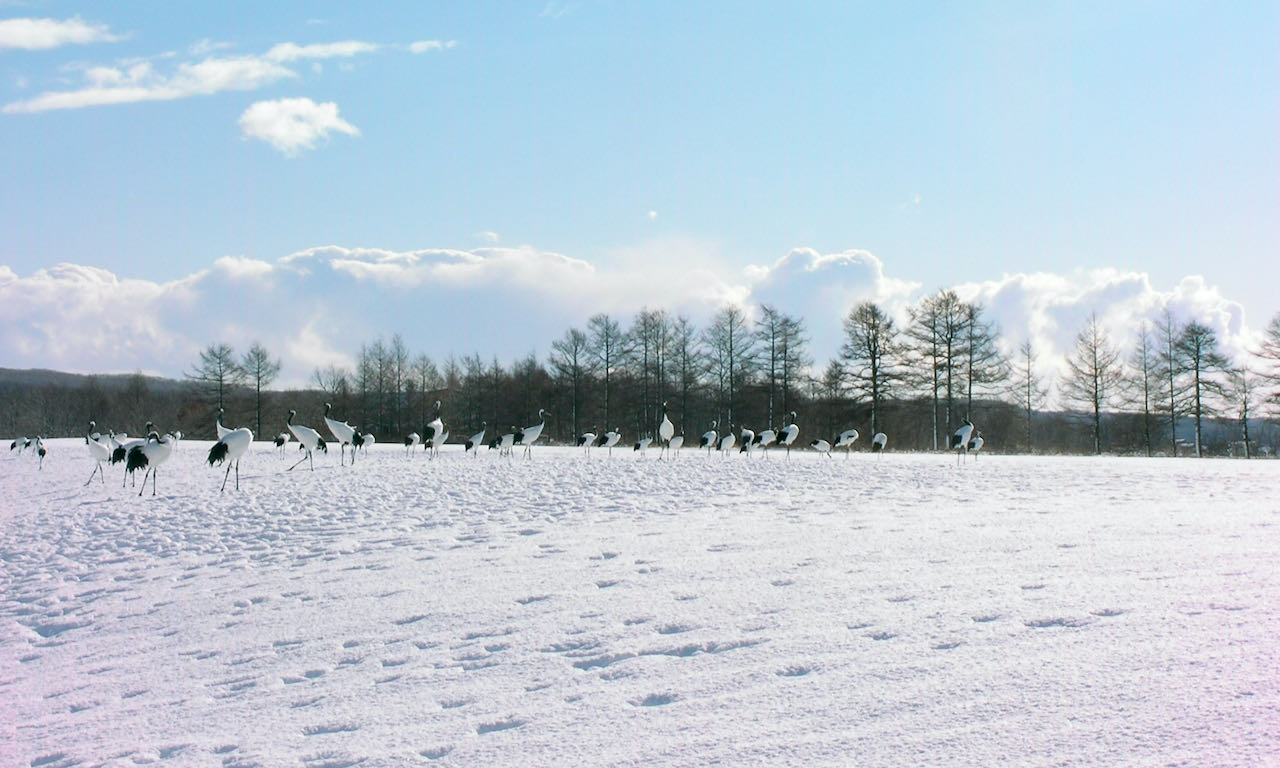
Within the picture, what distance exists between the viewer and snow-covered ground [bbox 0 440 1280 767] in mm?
4320

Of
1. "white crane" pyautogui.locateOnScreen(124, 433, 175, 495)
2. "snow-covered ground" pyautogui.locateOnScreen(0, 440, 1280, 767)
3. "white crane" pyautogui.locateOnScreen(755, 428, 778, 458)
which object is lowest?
"snow-covered ground" pyautogui.locateOnScreen(0, 440, 1280, 767)

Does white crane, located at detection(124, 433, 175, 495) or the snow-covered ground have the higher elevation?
white crane, located at detection(124, 433, 175, 495)

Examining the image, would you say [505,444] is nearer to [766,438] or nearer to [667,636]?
[766,438]

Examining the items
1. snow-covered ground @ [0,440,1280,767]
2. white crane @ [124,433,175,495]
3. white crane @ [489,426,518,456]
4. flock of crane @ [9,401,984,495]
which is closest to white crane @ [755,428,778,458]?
flock of crane @ [9,401,984,495]

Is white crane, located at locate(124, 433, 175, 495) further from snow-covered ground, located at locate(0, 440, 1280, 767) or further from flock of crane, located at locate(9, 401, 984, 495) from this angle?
snow-covered ground, located at locate(0, 440, 1280, 767)

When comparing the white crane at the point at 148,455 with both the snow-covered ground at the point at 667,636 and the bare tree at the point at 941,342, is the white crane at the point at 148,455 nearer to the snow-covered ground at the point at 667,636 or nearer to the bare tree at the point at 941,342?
the snow-covered ground at the point at 667,636

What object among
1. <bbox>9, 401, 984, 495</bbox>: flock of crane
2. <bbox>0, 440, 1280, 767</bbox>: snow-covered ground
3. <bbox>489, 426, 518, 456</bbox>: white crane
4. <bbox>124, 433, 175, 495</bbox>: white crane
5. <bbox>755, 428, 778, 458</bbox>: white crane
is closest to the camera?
<bbox>0, 440, 1280, 767</bbox>: snow-covered ground

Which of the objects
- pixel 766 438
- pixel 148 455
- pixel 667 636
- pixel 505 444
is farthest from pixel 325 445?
pixel 667 636

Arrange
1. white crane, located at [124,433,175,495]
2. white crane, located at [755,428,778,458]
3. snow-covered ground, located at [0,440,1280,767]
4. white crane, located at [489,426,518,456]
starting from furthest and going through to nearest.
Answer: white crane, located at [755,428,778,458] < white crane, located at [489,426,518,456] < white crane, located at [124,433,175,495] < snow-covered ground, located at [0,440,1280,767]

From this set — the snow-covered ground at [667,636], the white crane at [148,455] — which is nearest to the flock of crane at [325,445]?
the white crane at [148,455]

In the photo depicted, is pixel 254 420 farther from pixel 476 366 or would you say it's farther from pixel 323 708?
pixel 323 708

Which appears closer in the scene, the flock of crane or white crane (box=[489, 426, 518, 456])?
the flock of crane

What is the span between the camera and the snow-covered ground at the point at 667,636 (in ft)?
14.2

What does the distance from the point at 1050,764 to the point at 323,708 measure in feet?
14.4
